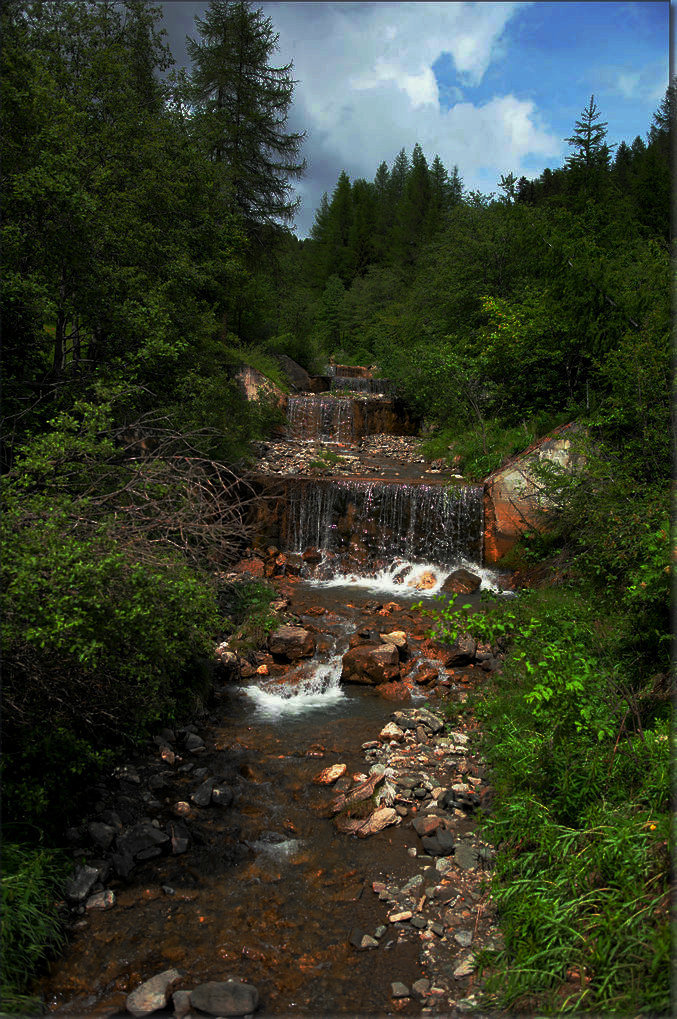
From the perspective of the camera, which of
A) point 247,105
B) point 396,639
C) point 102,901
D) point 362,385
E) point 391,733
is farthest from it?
point 362,385

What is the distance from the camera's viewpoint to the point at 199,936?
13.9 feet

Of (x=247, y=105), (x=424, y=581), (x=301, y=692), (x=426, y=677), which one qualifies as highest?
(x=247, y=105)

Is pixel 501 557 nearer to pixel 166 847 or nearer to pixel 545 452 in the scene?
pixel 545 452

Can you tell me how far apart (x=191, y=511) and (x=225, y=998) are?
383cm

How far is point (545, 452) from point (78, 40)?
12058 millimetres

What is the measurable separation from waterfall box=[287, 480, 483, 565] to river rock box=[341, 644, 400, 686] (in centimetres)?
476

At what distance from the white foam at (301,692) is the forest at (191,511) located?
1003 millimetres

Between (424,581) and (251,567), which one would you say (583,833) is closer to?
(424,581)

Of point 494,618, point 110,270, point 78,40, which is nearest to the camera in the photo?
point 494,618

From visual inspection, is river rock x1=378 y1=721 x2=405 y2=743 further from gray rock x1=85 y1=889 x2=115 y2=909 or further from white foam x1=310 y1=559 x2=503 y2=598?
white foam x1=310 y1=559 x2=503 y2=598

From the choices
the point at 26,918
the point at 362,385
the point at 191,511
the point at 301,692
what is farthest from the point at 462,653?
the point at 362,385

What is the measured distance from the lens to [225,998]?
143 inches

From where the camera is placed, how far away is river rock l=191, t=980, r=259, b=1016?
11.8ft

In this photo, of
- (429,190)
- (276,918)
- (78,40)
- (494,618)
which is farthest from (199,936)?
(429,190)
